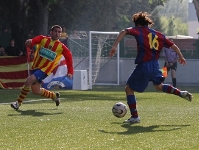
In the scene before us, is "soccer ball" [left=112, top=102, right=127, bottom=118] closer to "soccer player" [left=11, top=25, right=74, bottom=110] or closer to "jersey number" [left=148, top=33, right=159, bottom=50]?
"jersey number" [left=148, top=33, right=159, bottom=50]

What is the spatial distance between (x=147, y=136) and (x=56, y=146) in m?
1.53

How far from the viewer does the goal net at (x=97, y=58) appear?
28.4m

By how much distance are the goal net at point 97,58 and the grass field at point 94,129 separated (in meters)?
13.2

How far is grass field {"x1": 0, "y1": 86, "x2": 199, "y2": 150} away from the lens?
8.66m

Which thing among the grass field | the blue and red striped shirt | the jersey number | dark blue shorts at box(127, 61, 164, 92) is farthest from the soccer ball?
the jersey number

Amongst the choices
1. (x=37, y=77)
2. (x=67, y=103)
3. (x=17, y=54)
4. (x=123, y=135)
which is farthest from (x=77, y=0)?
(x=123, y=135)

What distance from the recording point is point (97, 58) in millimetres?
29891

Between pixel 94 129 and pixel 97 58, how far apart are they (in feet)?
64.0

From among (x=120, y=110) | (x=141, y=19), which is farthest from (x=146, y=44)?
(x=120, y=110)

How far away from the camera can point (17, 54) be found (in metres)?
25.9

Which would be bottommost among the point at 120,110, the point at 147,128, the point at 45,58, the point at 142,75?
the point at 147,128

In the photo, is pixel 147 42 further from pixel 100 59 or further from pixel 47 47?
pixel 100 59

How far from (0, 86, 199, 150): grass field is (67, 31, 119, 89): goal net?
1317cm

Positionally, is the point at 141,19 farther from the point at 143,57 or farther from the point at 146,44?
the point at 143,57
